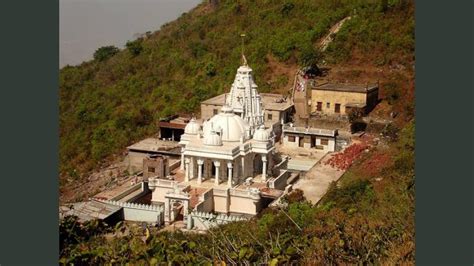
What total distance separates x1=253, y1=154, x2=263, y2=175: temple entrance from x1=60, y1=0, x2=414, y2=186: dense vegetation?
7931 mm

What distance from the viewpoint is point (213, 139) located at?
57.1 ft

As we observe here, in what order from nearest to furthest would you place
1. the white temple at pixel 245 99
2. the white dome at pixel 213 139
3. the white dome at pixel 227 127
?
the white dome at pixel 213 139
the white dome at pixel 227 127
the white temple at pixel 245 99

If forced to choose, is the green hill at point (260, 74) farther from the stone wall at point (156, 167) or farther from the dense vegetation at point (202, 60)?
the stone wall at point (156, 167)

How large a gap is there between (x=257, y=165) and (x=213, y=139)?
1834 millimetres

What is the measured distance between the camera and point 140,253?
6.87 meters

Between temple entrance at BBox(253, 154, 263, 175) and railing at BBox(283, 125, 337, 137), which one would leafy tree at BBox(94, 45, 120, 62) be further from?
temple entrance at BBox(253, 154, 263, 175)

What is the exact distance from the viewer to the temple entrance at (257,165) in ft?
60.1

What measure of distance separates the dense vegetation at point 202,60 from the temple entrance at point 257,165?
7.93 metres

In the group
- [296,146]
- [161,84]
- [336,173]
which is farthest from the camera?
[161,84]

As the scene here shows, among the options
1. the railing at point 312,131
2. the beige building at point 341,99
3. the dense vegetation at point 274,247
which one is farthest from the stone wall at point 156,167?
the beige building at point 341,99

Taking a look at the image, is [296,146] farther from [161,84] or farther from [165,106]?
[161,84]

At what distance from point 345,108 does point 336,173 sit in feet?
22.2

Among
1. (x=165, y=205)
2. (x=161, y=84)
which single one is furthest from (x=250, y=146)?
(x=161, y=84)

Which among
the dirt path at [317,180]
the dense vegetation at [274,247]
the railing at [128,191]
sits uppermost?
the dense vegetation at [274,247]
